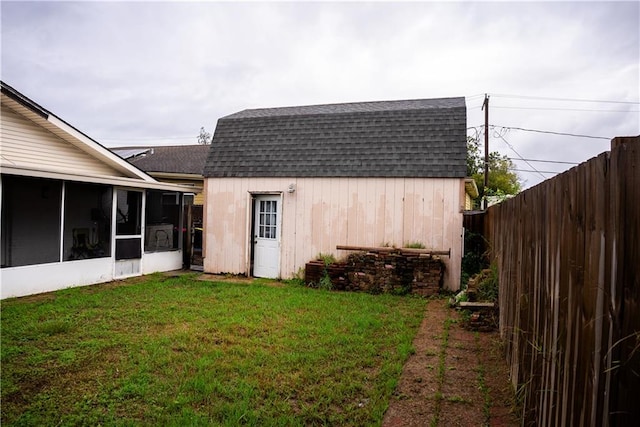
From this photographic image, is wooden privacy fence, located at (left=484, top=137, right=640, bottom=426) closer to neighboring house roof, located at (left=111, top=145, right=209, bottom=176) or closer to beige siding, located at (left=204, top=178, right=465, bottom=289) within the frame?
beige siding, located at (left=204, top=178, right=465, bottom=289)

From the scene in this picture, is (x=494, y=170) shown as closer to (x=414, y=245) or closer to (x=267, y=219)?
(x=414, y=245)

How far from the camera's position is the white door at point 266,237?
10516 mm

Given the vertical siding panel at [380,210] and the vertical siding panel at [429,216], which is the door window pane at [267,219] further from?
the vertical siding panel at [429,216]

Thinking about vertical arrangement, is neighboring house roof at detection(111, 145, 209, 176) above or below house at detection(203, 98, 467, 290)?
above

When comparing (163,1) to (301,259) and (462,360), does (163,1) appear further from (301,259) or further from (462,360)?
(462,360)

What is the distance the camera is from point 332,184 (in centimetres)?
989

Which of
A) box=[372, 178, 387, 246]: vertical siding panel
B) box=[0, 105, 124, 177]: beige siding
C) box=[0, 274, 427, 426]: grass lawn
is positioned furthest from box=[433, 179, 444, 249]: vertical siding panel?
box=[0, 105, 124, 177]: beige siding

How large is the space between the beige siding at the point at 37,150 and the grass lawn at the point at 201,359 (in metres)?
3.24

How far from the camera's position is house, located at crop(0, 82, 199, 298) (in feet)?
28.0

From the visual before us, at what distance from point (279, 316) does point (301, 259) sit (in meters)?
3.65

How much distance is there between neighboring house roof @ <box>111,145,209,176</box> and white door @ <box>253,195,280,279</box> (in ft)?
21.4

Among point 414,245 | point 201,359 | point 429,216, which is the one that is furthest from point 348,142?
point 201,359

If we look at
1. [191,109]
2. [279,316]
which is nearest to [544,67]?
[279,316]

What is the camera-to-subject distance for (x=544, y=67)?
15.0 metres
